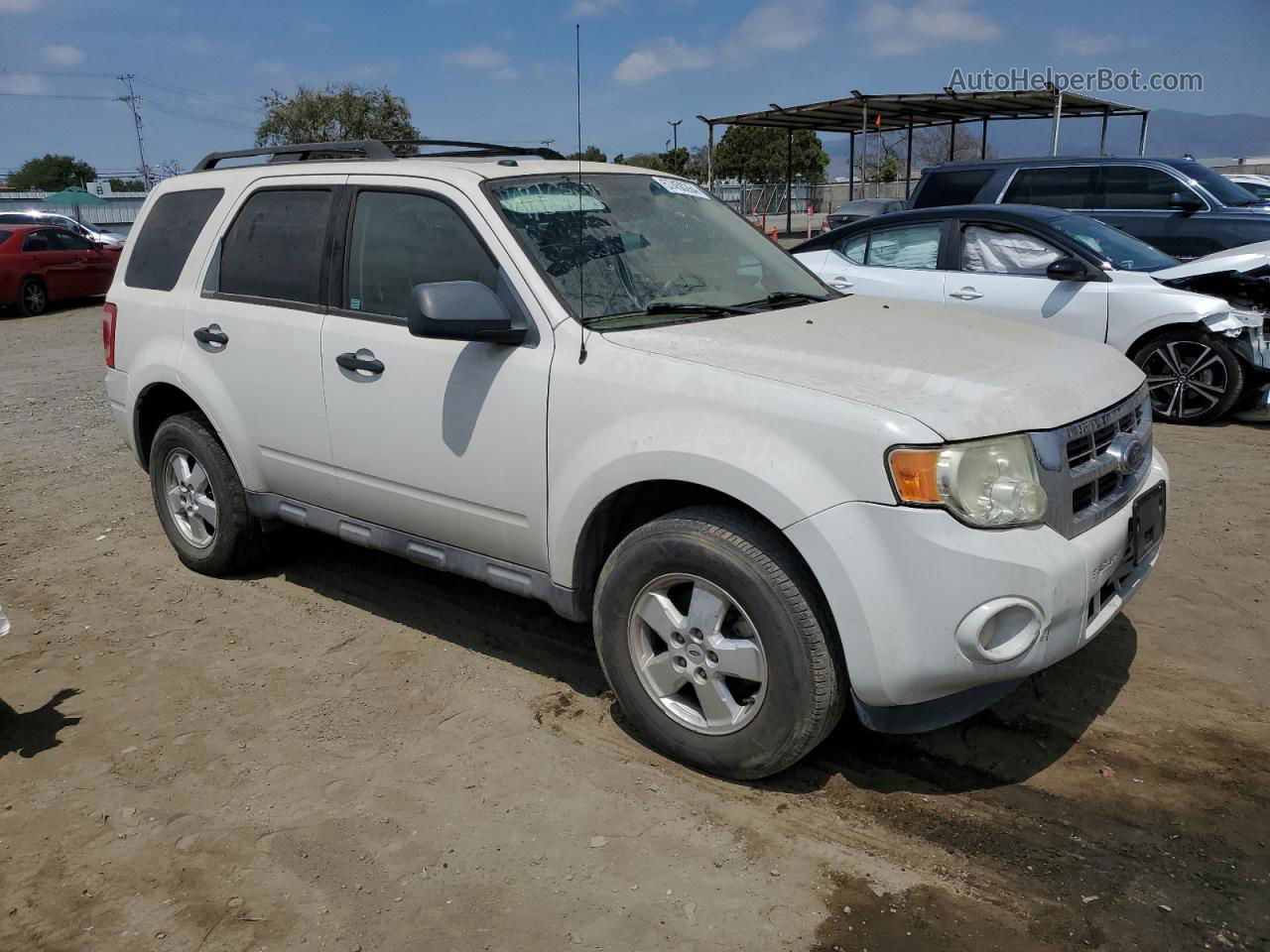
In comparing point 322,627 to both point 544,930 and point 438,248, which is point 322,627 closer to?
point 438,248

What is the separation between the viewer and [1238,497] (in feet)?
19.2

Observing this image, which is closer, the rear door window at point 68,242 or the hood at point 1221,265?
the hood at point 1221,265

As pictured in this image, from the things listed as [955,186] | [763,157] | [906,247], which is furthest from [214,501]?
[763,157]

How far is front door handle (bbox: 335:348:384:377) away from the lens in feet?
12.9

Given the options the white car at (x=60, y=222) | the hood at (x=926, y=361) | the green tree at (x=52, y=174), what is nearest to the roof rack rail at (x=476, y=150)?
the hood at (x=926, y=361)

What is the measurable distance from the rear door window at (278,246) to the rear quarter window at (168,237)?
30cm

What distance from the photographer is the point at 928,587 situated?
8.99 ft

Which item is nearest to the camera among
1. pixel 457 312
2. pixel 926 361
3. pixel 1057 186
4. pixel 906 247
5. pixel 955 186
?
pixel 926 361

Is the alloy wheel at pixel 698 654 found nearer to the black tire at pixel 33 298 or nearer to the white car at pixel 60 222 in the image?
the black tire at pixel 33 298

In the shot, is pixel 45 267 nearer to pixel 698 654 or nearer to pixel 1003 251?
pixel 1003 251

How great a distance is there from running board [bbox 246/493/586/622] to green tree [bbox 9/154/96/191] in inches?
3813

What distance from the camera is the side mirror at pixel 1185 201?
391 inches

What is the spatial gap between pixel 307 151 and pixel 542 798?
3.18m

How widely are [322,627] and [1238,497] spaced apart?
501 cm
